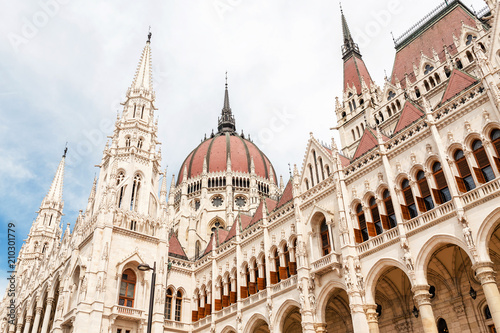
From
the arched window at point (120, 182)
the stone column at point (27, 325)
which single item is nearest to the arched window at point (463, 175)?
the arched window at point (120, 182)

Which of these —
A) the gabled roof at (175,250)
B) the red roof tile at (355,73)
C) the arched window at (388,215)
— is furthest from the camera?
the red roof tile at (355,73)

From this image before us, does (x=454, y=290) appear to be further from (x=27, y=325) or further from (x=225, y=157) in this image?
(x=225, y=157)

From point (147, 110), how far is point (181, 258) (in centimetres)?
1500

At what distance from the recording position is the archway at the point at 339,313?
993 inches

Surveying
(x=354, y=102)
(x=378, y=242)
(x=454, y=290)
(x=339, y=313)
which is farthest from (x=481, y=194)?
(x=354, y=102)

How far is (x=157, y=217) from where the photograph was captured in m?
34.2

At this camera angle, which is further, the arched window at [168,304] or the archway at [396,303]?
the arched window at [168,304]

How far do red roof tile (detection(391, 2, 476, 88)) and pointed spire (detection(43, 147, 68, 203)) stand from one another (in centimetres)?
4852

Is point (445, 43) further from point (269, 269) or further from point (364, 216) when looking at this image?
point (269, 269)

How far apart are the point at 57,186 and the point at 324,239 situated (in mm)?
48153

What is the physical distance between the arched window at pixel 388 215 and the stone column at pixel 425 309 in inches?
157

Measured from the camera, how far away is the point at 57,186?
60.2 metres

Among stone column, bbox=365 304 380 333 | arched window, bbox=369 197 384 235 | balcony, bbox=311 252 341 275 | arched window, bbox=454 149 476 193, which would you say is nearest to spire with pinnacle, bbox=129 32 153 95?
balcony, bbox=311 252 341 275

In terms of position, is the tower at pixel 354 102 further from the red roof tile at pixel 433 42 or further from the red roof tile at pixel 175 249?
the red roof tile at pixel 175 249
